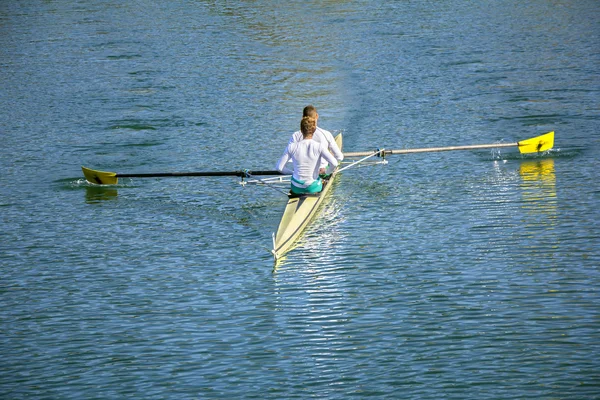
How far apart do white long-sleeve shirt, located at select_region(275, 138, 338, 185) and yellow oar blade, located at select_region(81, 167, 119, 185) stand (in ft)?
14.1

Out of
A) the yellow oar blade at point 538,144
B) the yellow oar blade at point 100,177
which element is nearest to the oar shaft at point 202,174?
the yellow oar blade at point 100,177

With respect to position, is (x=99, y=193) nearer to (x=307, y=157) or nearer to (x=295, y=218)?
(x=307, y=157)

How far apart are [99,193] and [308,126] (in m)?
5.28

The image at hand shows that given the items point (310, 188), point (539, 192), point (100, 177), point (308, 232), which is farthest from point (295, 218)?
point (100, 177)

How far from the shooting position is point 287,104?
81.9 ft

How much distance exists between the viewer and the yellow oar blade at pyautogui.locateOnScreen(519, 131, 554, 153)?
18.4 meters

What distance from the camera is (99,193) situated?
695 inches

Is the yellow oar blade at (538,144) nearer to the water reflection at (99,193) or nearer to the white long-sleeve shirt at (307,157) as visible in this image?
the white long-sleeve shirt at (307,157)

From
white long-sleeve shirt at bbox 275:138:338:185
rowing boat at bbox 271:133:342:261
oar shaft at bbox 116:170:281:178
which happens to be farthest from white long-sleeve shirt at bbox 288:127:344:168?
oar shaft at bbox 116:170:281:178

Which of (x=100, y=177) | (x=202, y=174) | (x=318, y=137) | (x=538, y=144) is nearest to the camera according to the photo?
(x=318, y=137)

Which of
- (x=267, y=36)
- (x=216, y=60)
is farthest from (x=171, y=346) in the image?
(x=267, y=36)

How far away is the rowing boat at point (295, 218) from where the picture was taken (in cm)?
1318

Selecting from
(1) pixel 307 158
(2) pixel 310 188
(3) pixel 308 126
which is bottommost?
(2) pixel 310 188

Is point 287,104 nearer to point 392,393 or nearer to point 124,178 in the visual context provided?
point 124,178
